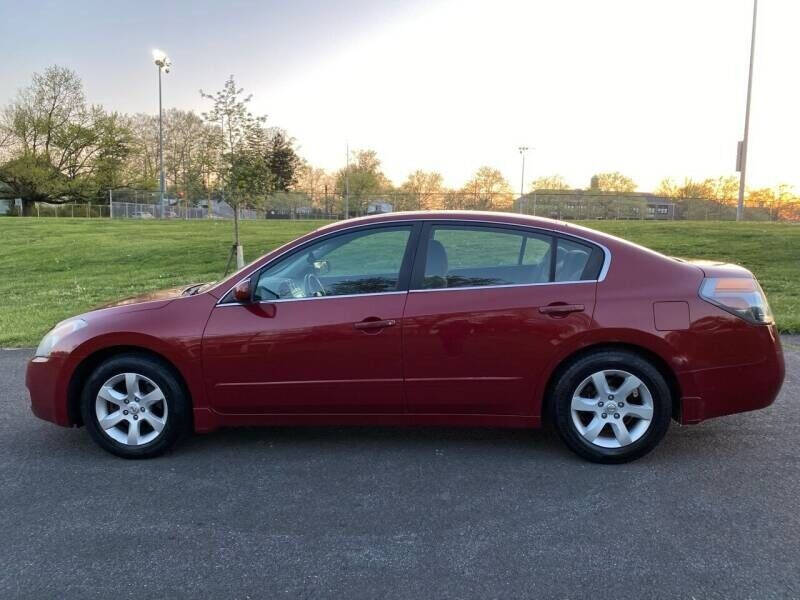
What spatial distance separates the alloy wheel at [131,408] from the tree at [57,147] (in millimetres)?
55695

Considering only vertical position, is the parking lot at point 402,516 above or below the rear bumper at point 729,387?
below

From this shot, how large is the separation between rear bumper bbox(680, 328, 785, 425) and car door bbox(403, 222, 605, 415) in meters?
0.77

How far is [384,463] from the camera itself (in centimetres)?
375

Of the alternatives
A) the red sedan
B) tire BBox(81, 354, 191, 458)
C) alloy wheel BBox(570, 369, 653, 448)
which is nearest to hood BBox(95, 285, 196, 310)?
the red sedan

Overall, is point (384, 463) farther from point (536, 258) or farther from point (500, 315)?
point (536, 258)

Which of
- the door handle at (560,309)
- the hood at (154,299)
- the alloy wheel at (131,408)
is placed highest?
the door handle at (560,309)

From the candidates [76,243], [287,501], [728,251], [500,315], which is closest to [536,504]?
[500,315]

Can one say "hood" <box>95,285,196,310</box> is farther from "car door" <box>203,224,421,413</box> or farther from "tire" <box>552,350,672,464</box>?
"tire" <box>552,350,672,464</box>

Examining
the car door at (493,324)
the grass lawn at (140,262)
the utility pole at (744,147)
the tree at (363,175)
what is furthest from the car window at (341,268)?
the tree at (363,175)

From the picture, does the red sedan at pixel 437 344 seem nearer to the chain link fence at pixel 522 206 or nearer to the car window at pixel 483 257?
the car window at pixel 483 257

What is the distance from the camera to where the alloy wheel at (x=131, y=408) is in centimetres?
383

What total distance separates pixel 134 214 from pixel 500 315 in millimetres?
46632

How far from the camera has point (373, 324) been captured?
12.0 ft

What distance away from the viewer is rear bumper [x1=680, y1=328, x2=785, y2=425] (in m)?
3.58
